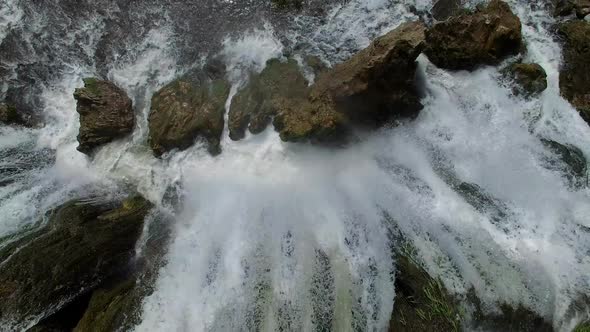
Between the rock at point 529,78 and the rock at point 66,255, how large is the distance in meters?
8.30

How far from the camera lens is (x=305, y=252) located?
780cm

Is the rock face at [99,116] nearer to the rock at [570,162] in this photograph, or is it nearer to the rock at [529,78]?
the rock at [529,78]

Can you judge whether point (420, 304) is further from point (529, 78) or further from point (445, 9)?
point (445, 9)

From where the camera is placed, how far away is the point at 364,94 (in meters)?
8.60

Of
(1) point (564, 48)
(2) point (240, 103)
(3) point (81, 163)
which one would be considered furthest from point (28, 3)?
(1) point (564, 48)

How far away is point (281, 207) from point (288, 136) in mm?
1510

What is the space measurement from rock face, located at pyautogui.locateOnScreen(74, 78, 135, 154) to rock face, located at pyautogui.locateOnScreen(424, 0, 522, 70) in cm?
740

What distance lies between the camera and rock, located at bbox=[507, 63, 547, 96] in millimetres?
8914

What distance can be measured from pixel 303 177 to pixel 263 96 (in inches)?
88.7

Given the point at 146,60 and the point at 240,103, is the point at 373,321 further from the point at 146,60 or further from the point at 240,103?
the point at 146,60

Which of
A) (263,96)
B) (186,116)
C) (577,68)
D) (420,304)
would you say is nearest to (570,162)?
(577,68)

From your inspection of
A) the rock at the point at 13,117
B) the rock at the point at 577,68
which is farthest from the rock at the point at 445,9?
the rock at the point at 13,117

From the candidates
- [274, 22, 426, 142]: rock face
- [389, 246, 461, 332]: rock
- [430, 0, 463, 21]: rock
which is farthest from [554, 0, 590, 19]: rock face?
[389, 246, 461, 332]: rock

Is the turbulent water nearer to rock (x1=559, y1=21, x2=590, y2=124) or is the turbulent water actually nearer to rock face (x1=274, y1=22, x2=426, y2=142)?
rock (x1=559, y1=21, x2=590, y2=124)
